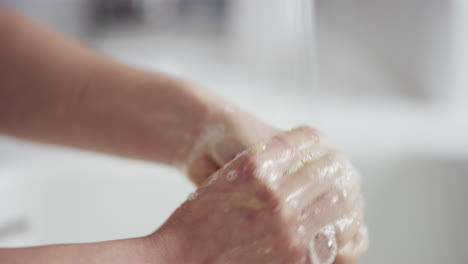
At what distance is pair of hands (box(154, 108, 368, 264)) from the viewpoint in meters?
0.38

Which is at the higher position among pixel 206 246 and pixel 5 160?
pixel 206 246

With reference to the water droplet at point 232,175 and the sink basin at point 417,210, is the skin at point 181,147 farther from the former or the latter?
the sink basin at point 417,210

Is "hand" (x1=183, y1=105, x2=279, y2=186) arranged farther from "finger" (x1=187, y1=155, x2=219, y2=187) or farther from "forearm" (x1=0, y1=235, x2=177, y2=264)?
"forearm" (x1=0, y1=235, x2=177, y2=264)

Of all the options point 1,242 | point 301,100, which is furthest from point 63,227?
point 301,100

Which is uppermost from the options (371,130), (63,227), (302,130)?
(302,130)

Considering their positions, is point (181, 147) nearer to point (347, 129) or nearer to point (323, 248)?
point (323, 248)

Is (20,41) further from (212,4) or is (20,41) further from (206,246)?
(212,4)

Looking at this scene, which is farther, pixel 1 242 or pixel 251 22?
pixel 251 22

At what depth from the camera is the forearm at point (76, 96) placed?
0.56 m

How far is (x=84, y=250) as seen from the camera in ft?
1.22

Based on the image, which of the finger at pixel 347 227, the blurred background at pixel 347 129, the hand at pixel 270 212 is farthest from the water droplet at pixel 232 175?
the blurred background at pixel 347 129

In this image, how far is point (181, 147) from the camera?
21.6 inches

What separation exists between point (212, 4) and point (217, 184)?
1.03m

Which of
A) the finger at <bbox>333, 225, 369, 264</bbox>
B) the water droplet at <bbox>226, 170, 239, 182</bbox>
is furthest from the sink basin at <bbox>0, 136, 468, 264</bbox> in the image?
the water droplet at <bbox>226, 170, 239, 182</bbox>
